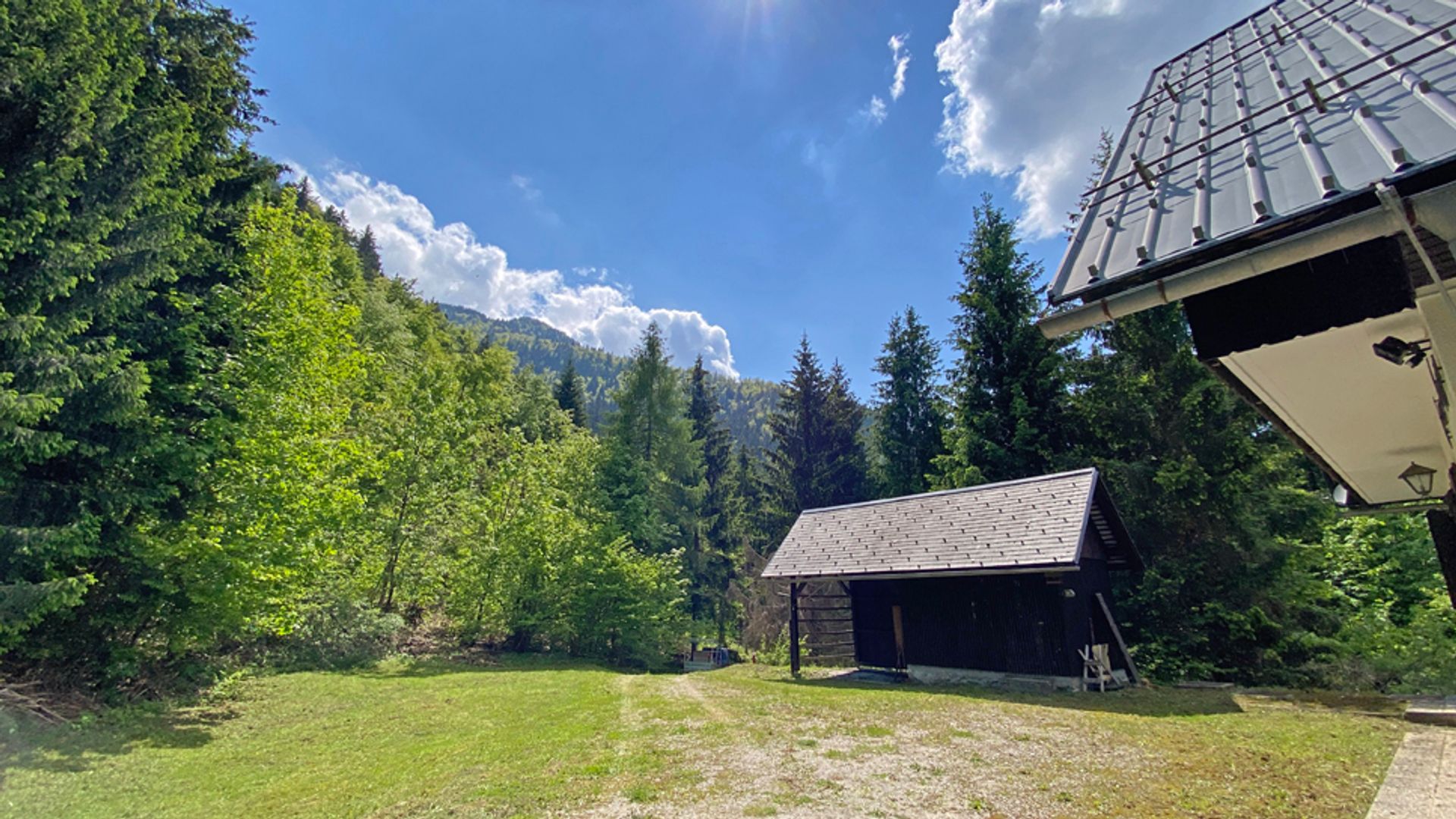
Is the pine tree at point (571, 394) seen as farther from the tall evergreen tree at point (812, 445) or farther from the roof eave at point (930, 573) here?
the roof eave at point (930, 573)

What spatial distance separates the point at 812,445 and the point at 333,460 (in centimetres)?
2454

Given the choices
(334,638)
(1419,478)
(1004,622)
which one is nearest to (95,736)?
(334,638)

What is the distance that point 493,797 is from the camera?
548cm

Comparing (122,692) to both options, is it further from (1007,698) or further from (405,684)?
(1007,698)

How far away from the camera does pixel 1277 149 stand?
239 cm

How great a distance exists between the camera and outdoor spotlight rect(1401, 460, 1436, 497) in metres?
5.20

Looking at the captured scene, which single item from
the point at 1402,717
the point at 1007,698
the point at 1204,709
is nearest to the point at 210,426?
the point at 1007,698

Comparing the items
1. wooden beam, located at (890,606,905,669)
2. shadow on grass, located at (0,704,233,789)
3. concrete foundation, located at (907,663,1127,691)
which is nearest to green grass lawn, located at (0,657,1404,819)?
shadow on grass, located at (0,704,233,789)

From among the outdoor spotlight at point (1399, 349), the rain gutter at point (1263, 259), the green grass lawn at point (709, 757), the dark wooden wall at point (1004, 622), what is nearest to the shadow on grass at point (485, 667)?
the green grass lawn at point (709, 757)

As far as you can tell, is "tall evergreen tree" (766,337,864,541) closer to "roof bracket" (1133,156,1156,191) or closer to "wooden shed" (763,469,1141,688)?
"wooden shed" (763,469,1141,688)

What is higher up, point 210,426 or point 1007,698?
point 210,426

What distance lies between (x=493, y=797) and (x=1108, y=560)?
601 inches

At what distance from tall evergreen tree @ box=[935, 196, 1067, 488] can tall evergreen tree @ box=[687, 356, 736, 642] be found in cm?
1435

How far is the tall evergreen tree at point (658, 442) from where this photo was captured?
2645cm
